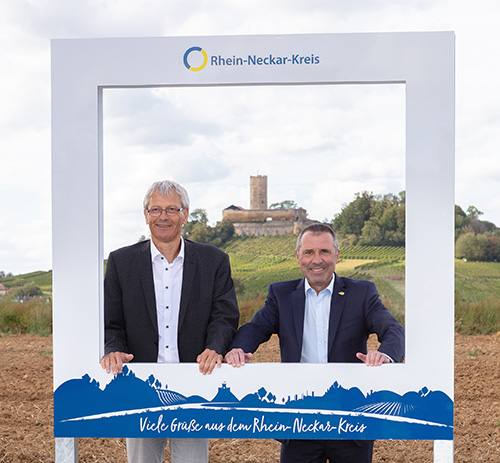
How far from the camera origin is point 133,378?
10.6 feet

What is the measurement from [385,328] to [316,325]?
0.39 meters

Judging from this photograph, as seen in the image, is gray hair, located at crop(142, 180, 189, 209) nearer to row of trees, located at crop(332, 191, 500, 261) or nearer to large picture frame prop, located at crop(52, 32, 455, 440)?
large picture frame prop, located at crop(52, 32, 455, 440)

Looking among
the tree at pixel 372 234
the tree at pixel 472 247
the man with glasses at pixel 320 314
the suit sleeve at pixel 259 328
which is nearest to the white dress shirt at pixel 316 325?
the man with glasses at pixel 320 314

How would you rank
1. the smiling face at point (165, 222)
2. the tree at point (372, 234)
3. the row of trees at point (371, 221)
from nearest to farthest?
the smiling face at point (165, 222) < the row of trees at point (371, 221) < the tree at point (372, 234)

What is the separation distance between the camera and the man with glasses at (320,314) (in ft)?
11.1

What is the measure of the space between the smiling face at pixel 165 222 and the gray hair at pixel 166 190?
2 centimetres

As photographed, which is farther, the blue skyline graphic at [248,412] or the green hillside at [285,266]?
the green hillside at [285,266]

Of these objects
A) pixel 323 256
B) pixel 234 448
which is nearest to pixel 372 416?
pixel 323 256

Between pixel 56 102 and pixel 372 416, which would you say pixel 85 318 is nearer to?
pixel 56 102

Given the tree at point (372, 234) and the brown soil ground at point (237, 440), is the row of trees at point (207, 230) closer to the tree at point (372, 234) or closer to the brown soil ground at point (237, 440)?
the tree at point (372, 234)

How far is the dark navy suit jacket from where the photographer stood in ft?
11.0

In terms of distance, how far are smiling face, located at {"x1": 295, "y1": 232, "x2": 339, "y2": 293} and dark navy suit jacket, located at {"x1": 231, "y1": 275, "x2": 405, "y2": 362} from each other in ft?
0.32

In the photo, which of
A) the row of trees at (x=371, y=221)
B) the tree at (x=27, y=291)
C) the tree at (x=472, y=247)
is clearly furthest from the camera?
the tree at (x=27, y=291)

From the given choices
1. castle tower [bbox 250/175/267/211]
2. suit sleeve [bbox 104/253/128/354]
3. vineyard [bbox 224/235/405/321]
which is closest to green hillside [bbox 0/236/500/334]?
vineyard [bbox 224/235/405/321]
